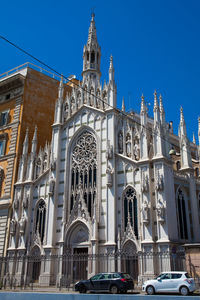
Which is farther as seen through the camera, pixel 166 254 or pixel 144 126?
pixel 144 126

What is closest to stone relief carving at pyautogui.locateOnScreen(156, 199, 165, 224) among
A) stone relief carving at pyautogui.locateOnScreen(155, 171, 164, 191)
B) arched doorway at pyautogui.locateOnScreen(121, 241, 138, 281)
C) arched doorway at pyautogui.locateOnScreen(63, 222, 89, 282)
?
stone relief carving at pyautogui.locateOnScreen(155, 171, 164, 191)

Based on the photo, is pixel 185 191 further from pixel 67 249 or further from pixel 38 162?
pixel 38 162

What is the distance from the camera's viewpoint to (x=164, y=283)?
1792cm

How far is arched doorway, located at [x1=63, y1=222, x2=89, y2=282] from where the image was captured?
87.8 ft

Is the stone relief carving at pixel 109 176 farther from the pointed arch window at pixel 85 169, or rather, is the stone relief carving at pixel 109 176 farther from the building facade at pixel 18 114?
the building facade at pixel 18 114

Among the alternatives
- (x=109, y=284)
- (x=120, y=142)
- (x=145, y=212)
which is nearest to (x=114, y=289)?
(x=109, y=284)

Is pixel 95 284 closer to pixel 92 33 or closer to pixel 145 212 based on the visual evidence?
pixel 145 212

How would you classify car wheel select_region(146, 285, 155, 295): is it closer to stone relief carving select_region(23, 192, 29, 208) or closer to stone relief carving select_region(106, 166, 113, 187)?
stone relief carving select_region(106, 166, 113, 187)

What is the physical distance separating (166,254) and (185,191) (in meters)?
7.66

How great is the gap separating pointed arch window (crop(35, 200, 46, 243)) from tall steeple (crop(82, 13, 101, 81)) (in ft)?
49.2

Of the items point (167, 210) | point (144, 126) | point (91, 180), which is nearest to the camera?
point (167, 210)

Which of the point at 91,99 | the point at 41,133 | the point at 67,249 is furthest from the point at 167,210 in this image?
the point at 41,133

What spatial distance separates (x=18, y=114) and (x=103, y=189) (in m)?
14.8

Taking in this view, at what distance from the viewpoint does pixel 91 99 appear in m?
32.5
